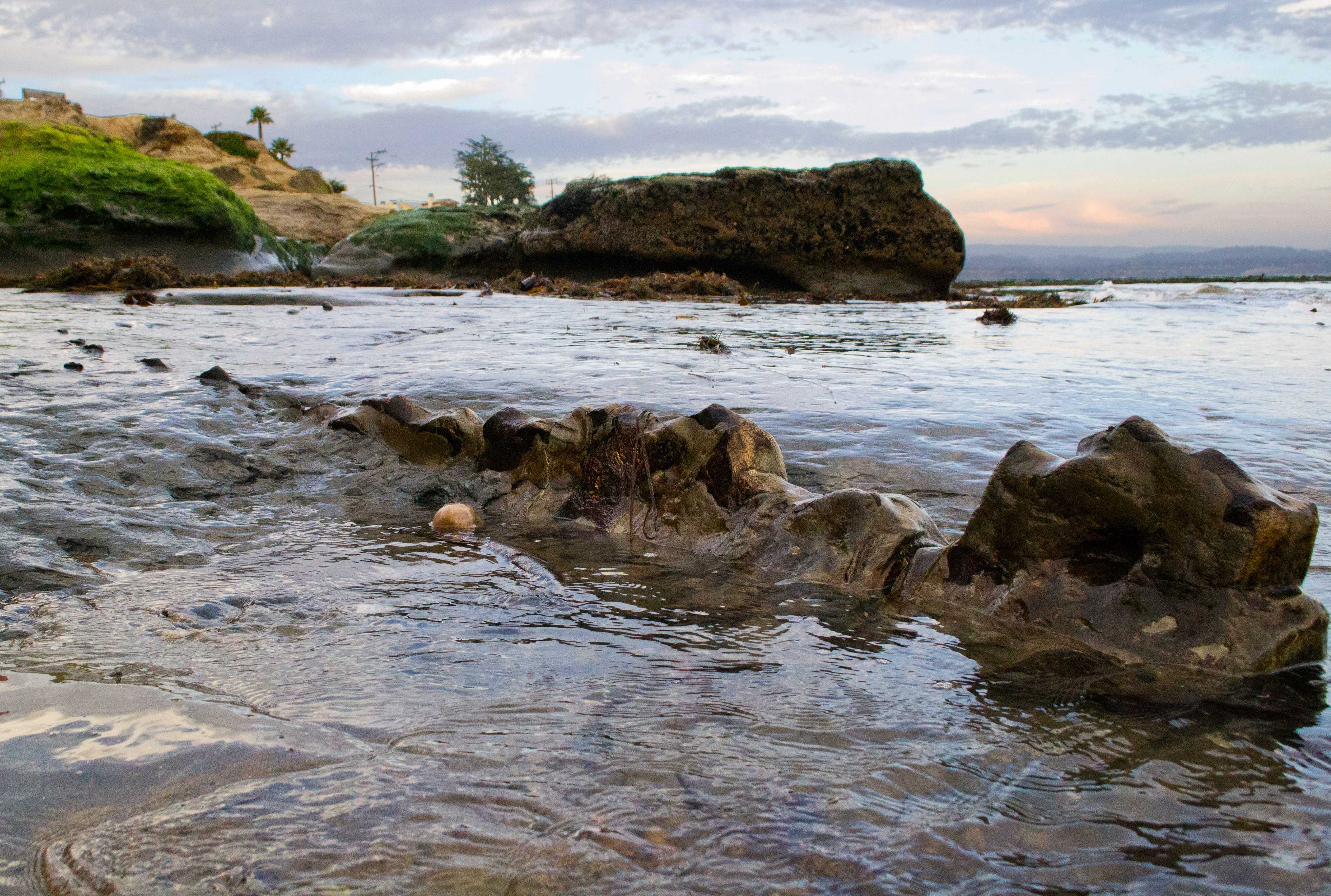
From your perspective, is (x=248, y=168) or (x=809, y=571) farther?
(x=248, y=168)

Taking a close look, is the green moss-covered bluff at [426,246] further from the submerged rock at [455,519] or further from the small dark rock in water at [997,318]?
the submerged rock at [455,519]

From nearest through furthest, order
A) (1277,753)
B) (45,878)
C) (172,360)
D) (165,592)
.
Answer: (45,878) → (1277,753) → (165,592) → (172,360)

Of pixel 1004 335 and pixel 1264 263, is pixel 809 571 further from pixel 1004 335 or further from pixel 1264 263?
pixel 1264 263

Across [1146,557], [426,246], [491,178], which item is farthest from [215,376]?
[491,178]

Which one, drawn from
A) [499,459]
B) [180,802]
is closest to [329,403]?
[499,459]

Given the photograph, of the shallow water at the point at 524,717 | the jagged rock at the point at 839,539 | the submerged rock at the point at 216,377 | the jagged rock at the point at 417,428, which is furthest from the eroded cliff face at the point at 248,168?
the jagged rock at the point at 839,539

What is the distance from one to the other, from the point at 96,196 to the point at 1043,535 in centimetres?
1842

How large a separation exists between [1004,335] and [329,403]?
24.7 ft

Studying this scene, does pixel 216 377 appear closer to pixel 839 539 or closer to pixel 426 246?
pixel 839 539

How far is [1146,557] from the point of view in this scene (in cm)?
181

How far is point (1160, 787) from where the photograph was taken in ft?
4.16

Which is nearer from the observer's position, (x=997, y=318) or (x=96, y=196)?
(x=997, y=318)

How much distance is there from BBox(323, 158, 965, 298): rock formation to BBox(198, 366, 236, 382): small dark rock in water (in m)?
16.1

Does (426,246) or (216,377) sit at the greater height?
(426,246)
